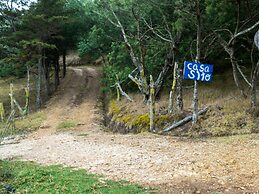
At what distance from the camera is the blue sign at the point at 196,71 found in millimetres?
10359

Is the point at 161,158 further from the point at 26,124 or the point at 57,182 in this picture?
the point at 26,124

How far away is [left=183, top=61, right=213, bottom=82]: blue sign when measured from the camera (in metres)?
10.4

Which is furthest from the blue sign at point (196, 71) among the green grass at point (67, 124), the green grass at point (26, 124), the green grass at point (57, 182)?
the green grass at point (26, 124)

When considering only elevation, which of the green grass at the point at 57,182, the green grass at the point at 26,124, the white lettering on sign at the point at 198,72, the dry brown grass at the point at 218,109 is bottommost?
the green grass at the point at 26,124

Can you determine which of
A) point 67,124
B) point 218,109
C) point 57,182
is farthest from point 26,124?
point 57,182

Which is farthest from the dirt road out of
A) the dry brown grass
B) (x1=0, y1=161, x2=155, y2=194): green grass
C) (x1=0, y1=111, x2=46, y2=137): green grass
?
(x1=0, y1=111, x2=46, y2=137): green grass

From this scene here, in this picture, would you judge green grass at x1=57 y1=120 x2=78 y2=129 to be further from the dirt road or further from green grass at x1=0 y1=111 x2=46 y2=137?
the dirt road

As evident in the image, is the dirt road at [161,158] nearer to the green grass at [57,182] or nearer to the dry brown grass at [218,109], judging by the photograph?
the green grass at [57,182]

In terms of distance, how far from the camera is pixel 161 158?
29.8 feet

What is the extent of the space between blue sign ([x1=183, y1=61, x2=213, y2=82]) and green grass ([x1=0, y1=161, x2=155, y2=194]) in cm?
439

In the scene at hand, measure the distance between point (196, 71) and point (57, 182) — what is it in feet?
18.0

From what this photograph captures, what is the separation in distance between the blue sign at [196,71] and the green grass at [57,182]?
4389mm

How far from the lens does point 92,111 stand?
22469 mm

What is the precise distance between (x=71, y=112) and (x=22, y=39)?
6.33 meters
